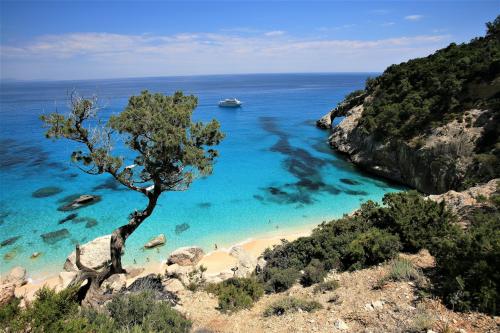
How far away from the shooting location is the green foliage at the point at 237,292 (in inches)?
477

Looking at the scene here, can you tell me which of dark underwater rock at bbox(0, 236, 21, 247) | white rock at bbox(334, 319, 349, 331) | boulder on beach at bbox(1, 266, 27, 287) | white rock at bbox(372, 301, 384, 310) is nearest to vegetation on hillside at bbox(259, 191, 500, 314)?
white rock at bbox(372, 301, 384, 310)

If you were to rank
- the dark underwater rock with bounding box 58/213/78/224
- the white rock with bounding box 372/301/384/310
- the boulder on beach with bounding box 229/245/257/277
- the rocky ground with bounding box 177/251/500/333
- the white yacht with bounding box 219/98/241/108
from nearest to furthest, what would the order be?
the rocky ground with bounding box 177/251/500/333 → the white rock with bounding box 372/301/384/310 → the boulder on beach with bounding box 229/245/257/277 → the dark underwater rock with bounding box 58/213/78/224 → the white yacht with bounding box 219/98/241/108

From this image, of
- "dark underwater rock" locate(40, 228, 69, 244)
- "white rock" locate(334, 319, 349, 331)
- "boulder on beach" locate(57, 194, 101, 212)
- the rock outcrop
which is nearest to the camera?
"white rock" locate(334, 319, 349, 331)

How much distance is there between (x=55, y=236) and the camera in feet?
79.6

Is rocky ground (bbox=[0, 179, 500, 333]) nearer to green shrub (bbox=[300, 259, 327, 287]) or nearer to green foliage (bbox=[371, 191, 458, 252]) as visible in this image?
green shrub (bbox=[300, 259, 327, 287])

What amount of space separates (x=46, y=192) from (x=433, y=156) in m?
39.5

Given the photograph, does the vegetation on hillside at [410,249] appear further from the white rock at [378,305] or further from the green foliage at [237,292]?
the white rock at [378,305]

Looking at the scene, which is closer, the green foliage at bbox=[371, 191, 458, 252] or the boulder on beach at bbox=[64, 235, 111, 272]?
the green foliage at bbox=[371, 191, 458, 252]

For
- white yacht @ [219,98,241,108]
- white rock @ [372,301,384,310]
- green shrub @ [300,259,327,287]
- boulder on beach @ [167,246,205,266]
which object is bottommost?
boulder on beach @ [167,246,205,266]

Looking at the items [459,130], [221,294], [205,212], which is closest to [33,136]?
[205,212]

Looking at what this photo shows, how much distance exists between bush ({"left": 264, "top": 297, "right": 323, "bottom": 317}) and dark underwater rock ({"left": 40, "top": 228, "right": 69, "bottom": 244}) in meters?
19.6

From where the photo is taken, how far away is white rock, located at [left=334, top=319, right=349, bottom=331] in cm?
899

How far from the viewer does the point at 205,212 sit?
28.2 metres

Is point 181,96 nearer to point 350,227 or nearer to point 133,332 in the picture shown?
point 133,332
